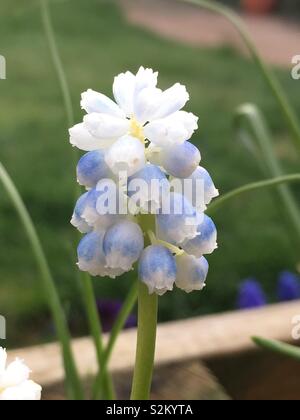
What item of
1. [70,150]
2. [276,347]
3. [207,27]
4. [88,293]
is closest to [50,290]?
[88,293]

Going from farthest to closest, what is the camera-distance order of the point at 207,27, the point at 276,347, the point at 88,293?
the point at 207,27 < the point at 88,293 < the point at 276,347

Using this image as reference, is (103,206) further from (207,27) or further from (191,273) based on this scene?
(207,27)

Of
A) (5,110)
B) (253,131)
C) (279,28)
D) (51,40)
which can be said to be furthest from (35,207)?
(279,28)

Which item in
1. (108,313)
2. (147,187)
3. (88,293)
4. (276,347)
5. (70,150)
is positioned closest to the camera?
(147,187)

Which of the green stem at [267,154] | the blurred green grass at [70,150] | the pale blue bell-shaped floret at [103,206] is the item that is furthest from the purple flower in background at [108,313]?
the pale blue bell-shaped floret at [103,206]

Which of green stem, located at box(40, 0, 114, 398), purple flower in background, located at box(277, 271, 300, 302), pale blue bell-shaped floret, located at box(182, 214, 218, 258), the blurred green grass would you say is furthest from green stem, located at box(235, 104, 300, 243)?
pale blue bell-shaped floret, located at box(182, 214, 218, 258)

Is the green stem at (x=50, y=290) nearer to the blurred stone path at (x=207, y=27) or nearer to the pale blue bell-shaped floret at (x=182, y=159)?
the pale blue bell-shaped floret at (x=182, y=159)

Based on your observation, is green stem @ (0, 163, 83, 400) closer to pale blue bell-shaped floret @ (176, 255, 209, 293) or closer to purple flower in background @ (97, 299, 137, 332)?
pale blue bell-shaped floret @ (176, 255, 209, 293)
